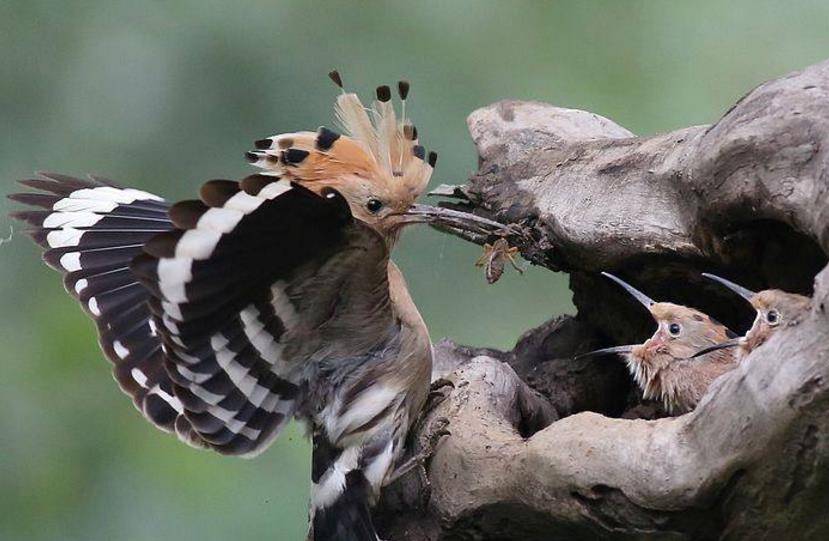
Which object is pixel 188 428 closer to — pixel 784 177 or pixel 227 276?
pixel 227 276

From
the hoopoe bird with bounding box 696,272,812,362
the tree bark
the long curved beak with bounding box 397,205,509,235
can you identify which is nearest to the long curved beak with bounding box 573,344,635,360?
the tree bark

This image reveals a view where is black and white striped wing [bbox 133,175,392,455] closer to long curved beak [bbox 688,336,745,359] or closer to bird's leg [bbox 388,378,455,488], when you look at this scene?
bird's leg [bbox 388,378,455,488]

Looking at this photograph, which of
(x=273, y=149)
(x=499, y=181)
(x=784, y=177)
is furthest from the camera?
(x=499, y=181)

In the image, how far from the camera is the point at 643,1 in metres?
4.24

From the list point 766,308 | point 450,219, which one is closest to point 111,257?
point 450,219

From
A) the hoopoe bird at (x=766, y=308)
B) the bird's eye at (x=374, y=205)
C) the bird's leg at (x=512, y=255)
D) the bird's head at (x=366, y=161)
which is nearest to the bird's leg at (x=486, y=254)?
the bird's leg at (x=512, y=255)

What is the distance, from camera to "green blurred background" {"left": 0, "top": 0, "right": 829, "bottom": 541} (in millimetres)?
3848

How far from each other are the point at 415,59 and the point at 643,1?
2.40ft

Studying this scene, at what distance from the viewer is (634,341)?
3.42m

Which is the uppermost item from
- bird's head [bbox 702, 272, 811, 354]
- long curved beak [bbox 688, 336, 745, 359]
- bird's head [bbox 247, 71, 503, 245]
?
bird's head [bbox 247, 71, 503, 245]

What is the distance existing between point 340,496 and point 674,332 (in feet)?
2.71

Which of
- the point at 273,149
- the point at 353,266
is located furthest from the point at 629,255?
the point at 273,149

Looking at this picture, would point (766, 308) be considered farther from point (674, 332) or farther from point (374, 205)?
point (374, 205)

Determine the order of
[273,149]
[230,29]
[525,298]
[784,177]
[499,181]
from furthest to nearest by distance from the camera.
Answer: [525,298] < [230,29] < [499,181] < [273,149] < [784,177]
